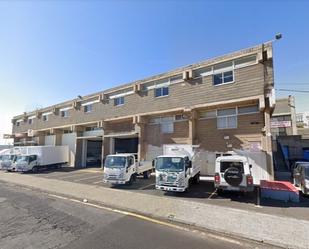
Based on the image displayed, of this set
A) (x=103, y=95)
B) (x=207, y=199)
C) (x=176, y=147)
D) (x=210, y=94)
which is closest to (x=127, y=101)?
(x=103, y=95)

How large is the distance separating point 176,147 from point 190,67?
9.21m

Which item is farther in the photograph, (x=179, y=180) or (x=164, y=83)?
(x=164, y=83)

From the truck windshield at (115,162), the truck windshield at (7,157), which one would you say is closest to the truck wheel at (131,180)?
the truck windshield at (115,162)

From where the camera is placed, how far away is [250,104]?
A: 57.3 ft

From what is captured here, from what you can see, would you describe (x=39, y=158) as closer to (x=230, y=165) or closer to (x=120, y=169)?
(x=120, y=169)

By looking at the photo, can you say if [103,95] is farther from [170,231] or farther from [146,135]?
[170,231]

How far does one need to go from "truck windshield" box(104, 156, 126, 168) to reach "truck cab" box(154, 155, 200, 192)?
122 inches

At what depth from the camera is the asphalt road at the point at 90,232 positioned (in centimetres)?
591

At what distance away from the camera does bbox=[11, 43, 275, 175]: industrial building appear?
16.6m

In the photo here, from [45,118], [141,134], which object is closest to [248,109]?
[141,134]

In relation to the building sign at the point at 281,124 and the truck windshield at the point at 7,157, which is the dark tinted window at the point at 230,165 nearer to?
the truck windshield at the point at 7,157

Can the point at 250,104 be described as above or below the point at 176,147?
above

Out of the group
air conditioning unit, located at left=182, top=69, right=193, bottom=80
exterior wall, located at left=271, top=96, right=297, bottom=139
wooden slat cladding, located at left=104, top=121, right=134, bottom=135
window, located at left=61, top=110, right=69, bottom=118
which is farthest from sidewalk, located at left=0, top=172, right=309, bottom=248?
exterior wall, located at left=271, top=96, right=297, bottom=139

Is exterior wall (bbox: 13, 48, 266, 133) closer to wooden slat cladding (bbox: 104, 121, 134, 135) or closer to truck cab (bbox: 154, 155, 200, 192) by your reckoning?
wooden slat cladding (bbox: 104, 121, 134, 135)
